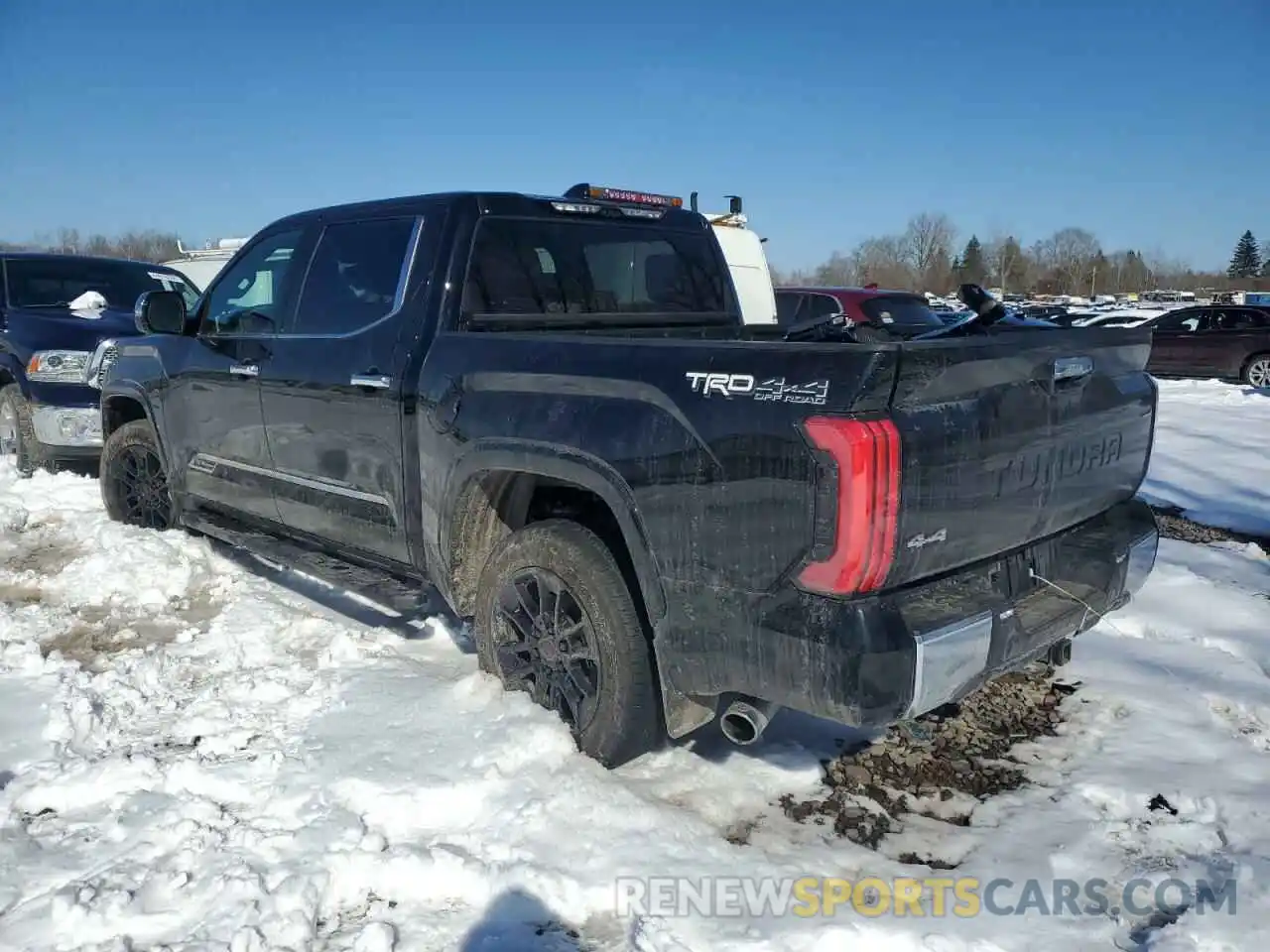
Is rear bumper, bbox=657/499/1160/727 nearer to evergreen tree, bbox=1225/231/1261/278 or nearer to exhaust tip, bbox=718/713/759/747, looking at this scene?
exhaust tip, bbox=718/713/759/747

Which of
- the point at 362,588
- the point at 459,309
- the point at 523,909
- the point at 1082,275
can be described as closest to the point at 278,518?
the point at 362,588

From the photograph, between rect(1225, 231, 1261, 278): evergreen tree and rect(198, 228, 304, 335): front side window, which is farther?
rect(1225, 231, 1261, 278): evergreen tree

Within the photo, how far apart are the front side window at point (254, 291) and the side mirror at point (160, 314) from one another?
0.40 ft

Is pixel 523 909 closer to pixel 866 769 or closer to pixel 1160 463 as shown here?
pixel 866 769

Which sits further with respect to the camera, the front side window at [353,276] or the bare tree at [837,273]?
the bare tree at [837,273]

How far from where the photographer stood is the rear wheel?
55.9 ft

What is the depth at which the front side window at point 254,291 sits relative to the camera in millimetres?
4637

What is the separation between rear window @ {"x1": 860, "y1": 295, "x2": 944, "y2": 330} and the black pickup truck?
6.82 meters

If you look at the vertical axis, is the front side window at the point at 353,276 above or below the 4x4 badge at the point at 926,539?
above

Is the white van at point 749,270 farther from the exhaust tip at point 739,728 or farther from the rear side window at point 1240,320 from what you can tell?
the rear side window at point 1240,320

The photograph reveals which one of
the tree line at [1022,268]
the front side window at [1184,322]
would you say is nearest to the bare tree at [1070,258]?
the tree line at [1022,268]

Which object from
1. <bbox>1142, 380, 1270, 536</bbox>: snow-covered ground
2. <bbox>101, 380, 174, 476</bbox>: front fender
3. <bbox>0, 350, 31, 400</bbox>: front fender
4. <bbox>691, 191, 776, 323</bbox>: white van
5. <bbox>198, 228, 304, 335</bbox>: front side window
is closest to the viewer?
<bbox>198, 228, 304, 335</bbox>: front side window

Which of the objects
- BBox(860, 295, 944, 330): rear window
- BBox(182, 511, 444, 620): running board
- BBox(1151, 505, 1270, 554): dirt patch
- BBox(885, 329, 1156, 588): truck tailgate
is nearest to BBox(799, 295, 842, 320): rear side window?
BBox(860, 295, 944, 330): rear window

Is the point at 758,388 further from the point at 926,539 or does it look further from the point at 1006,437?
the point at 1006,437
